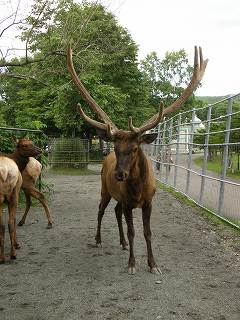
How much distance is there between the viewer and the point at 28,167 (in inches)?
333

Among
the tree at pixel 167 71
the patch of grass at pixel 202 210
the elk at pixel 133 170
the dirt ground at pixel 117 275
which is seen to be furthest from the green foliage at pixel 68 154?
the tree at pixel 167 71

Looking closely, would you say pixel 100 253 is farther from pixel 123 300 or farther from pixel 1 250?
pixel 123 300

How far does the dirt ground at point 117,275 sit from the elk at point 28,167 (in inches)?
17.8

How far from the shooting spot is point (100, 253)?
6.33m

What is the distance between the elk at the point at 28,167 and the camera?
778cm

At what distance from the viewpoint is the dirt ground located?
4.22 m

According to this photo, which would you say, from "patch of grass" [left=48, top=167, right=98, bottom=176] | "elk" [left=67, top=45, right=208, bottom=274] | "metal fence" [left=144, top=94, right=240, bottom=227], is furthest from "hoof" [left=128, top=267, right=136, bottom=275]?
"patch of grass" [left=48, top=167, right=98, bottom=176]

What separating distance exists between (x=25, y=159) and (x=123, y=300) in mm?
4162

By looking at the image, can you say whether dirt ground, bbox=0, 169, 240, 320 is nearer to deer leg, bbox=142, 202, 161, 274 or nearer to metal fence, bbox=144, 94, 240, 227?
deer leg, bbox=142, 202, 161, 274

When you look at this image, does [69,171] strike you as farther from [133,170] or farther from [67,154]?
[133,170]

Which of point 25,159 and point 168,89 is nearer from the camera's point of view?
point 25,159

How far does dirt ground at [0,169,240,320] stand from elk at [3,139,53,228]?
0.45m

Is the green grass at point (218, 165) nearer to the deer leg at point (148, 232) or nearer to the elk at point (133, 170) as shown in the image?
the elk at point (133, 170)

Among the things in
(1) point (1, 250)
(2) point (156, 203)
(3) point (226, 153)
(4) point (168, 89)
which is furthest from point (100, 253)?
(4) point (168, 89)
